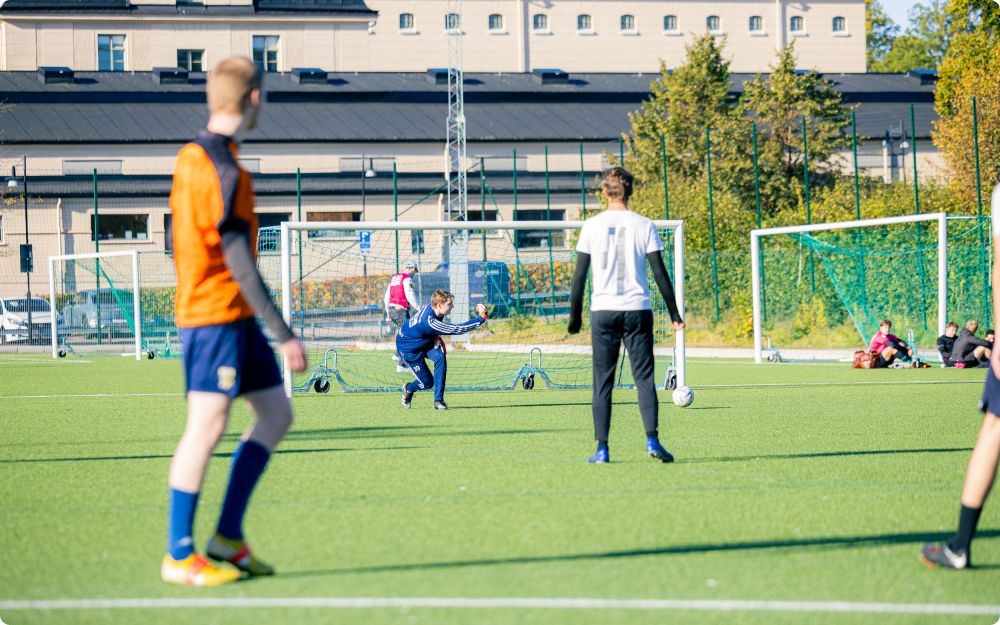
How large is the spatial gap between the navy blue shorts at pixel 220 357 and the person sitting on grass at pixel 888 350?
18.1 metres

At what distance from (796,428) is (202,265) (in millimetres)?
7251

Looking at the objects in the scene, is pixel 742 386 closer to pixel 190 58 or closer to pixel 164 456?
pixel 164 456

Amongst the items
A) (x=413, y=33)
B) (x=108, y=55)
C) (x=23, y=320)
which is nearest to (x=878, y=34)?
(x=413, y=33)

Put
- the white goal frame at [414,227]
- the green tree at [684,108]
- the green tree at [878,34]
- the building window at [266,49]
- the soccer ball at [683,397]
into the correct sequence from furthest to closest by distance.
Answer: the green tree at [878,34]
the building window at [266,49]
the green tree at [684,108]
the white goal frame at [414,227]
the soccer ball at [683,397]

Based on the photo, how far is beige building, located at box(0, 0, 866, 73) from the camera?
2331 inches

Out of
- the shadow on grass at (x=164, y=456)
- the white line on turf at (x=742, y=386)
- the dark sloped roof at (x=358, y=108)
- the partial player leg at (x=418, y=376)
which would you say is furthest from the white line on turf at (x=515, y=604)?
the dark sloped roof at (x=358, y=108)

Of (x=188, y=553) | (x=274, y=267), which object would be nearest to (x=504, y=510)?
(x=188, y=553)

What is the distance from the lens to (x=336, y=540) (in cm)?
564

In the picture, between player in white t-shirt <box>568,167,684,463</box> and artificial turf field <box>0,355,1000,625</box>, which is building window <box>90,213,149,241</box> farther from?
player in white t-shirt <box>568,167,684,463</box>

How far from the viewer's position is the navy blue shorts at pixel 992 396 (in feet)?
15.4

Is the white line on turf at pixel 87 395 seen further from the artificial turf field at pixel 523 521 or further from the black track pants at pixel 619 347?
the black track pants at pixel 619 347

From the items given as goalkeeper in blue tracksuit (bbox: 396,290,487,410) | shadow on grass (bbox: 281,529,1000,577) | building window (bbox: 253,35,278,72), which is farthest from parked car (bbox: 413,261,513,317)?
building window (bbox: 253,35,278,72)

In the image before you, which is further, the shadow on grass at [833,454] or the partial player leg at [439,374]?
the partial player leg at [439,374]

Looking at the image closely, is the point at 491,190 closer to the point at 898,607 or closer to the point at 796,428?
the point at 796,428
